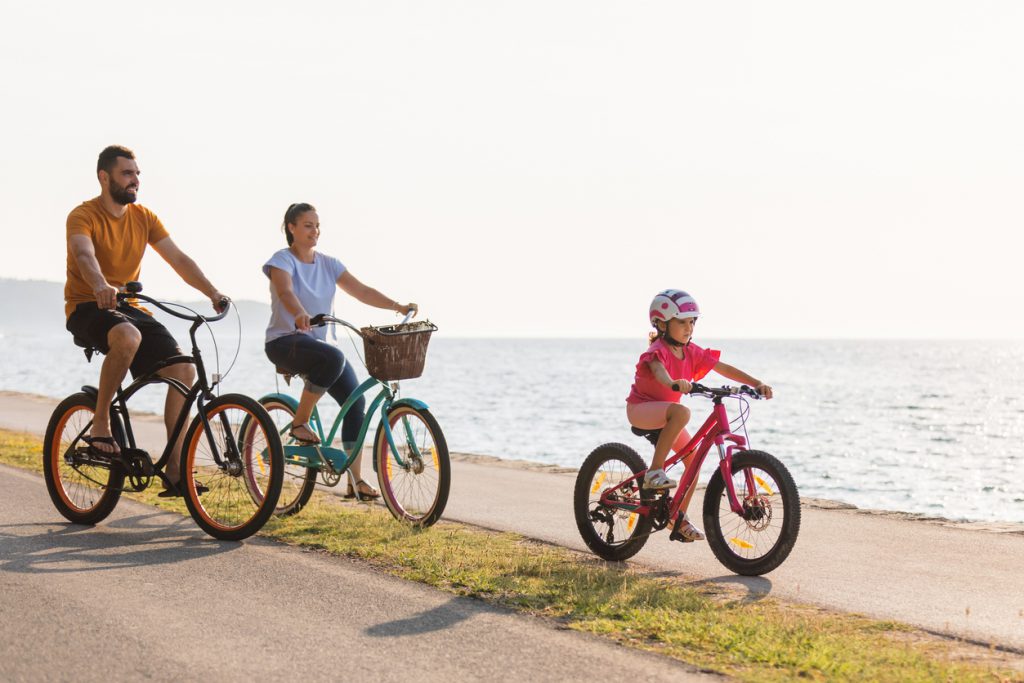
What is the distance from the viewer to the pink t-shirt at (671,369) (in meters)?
6.38

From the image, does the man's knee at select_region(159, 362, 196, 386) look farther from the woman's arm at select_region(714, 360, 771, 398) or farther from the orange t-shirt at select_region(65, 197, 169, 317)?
the woman's arm at select_region(714, 360, 771, 398)

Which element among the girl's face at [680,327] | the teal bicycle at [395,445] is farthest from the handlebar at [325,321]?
the girl's face at [680,327]

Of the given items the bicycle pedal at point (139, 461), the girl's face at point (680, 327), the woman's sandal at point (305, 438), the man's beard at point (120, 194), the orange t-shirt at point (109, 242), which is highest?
the man's beard at point (120, 194)

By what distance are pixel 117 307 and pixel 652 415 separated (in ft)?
10.8

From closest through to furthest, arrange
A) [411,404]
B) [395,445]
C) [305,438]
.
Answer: [411,404] → [395,445] → [305,438]

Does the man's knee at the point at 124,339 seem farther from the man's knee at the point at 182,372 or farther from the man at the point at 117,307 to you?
the man's knee at the point at 182,372

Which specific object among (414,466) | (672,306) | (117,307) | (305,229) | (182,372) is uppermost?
(305,229)

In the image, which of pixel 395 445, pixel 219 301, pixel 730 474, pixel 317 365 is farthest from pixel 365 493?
pixel 730 474

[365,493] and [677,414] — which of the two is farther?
[365,493]

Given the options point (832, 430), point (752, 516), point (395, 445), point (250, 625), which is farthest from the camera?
point (832, 430)

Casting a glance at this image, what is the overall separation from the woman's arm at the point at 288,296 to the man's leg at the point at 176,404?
0.71 m

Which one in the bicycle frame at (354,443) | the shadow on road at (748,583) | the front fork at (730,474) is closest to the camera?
the shadow on road at (748,583)

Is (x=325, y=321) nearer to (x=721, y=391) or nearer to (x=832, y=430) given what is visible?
(x=721, y=391)

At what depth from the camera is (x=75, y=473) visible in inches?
287
